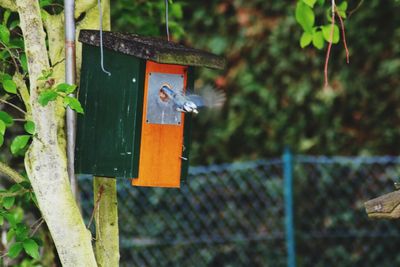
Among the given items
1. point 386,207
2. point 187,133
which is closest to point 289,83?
point 187,133

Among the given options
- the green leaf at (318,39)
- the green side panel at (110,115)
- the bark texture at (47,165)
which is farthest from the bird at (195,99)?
the green leaf at (318,39)

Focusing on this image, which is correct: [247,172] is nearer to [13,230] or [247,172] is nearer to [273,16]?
[273,16]

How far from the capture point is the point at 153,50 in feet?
9.29

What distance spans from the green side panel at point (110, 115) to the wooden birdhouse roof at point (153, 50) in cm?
5

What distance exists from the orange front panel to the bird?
0.27ft

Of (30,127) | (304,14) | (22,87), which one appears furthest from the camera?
(304,14)

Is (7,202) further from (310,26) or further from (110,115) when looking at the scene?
(310,26)

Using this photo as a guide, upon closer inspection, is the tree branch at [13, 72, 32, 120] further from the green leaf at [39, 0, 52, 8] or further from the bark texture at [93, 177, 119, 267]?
the bark texture at [93, 177, 119, 267]

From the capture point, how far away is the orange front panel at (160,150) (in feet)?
9.80

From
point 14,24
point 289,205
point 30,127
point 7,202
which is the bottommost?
point 289,205

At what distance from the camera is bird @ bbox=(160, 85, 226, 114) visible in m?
2.90

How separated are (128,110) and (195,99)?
210mm

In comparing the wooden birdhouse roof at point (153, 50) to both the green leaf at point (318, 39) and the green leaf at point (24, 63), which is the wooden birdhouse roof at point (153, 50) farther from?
the green leaf at point (318, 39)

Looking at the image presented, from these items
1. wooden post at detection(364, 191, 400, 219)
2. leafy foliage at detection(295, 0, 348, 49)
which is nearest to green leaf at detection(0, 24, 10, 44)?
leafy foliage at detection(295, 0, 348, 49)
